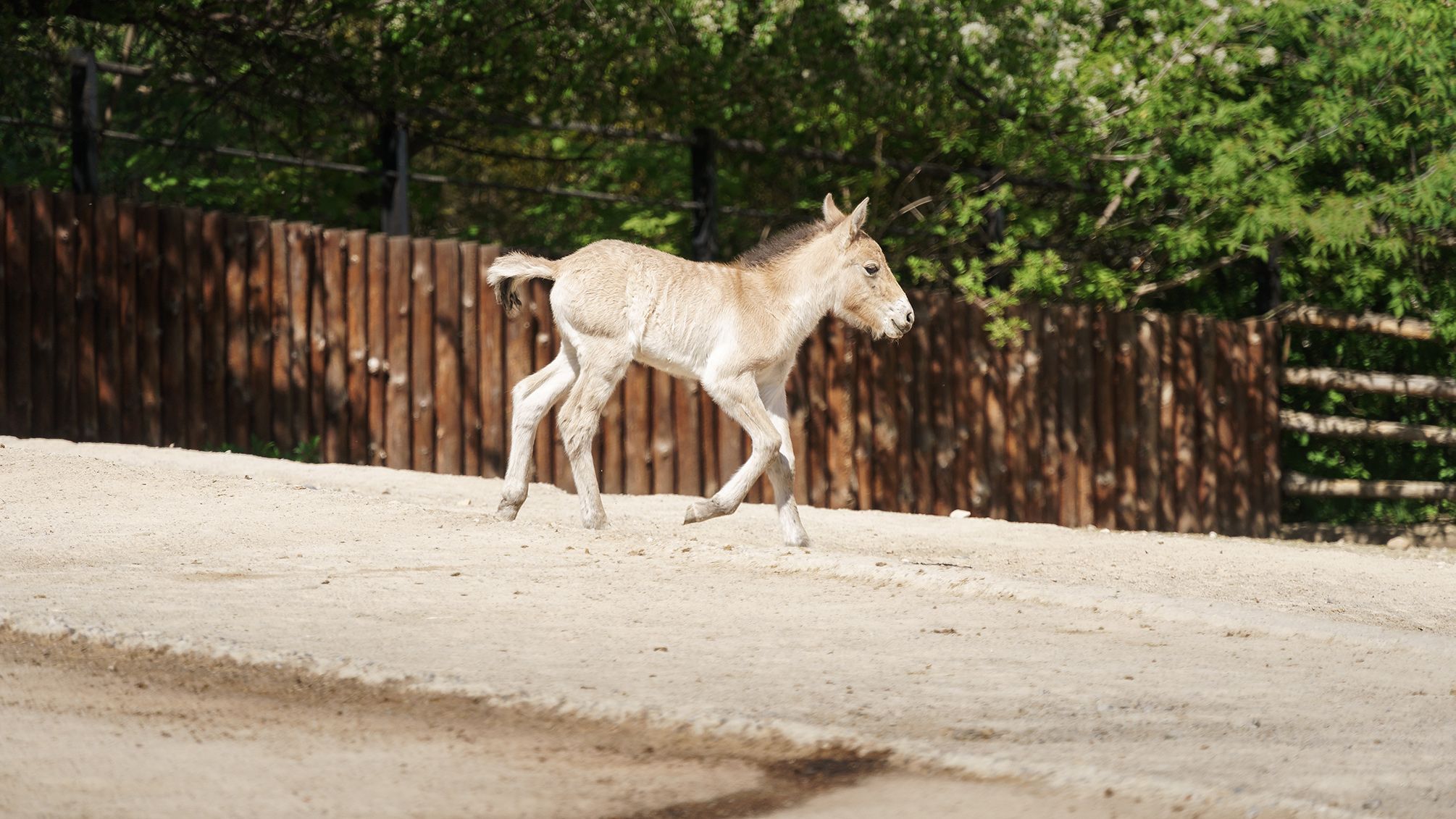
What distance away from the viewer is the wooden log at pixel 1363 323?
48.7 ft

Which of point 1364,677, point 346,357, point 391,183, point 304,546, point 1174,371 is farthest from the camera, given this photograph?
point 1174,371

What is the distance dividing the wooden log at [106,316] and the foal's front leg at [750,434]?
195 inches

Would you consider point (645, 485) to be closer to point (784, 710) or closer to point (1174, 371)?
point (1174, 371)

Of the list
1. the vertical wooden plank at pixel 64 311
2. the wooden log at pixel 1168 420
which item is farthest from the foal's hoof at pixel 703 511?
the wooden log at pixel 1168 420

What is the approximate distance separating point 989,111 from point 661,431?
14.9ft

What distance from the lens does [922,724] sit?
468 centimetres

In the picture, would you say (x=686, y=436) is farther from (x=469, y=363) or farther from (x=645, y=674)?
(x=645, y=674)

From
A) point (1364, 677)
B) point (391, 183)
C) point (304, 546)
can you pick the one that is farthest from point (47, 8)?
point (1364, 677)

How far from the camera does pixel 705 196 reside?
1420 centimetres

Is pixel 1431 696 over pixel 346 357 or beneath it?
beneath

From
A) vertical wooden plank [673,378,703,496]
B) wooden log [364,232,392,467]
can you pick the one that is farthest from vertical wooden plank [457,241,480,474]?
vertical wooden plank [673,378,703,496]

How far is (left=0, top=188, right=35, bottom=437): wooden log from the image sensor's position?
11.3 m

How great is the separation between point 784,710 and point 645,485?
7475 mm

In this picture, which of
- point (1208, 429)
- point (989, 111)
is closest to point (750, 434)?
point (989, 111)
